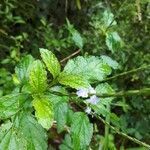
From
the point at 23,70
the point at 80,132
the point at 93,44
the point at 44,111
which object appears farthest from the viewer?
the point at 93,44

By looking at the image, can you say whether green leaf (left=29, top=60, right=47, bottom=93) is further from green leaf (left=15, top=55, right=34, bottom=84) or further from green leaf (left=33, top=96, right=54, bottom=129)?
green leaf (left=15, top=55, right=34, bottom=84)

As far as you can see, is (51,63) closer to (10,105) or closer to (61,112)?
(10,105)

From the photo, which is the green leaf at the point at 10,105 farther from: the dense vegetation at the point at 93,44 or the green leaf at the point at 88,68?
the dense vegetation at the point at 93,44

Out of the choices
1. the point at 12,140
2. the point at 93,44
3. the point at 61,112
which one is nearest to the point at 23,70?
the point at 61,112

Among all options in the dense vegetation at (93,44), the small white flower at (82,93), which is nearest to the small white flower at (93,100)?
the small white flower at (82,93)

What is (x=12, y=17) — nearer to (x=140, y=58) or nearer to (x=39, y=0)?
(x=39, y=0)

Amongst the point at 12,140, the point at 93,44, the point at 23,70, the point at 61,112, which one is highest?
the point at 93,44
